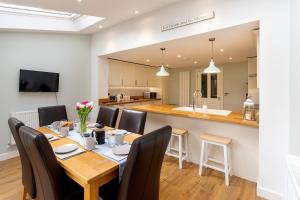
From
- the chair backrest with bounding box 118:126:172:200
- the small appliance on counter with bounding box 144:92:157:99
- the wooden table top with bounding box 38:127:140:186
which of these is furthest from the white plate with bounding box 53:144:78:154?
the small appliance on counter with bounding box 144:92:157:99

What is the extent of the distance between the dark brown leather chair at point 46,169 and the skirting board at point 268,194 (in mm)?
2033

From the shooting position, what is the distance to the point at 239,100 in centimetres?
595

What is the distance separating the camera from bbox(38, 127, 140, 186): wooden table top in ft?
3.79

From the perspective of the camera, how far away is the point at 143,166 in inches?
46.0

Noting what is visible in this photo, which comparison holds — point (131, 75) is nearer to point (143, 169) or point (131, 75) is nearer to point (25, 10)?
point (25, 10)

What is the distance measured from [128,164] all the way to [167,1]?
8.34 ft

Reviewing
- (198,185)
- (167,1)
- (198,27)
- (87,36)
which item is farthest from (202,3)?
(87,36)

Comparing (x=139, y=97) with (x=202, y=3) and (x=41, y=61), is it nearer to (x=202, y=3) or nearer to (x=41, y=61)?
(x=41, y=61)

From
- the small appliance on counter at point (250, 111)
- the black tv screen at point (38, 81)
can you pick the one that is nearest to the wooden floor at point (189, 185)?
the small appliance on counter at point (250, 111)

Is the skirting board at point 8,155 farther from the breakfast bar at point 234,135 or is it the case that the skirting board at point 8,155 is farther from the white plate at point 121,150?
the breakfast bar at point 234,135

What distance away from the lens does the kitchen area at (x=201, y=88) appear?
234 cm

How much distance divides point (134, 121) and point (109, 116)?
22.1 inches

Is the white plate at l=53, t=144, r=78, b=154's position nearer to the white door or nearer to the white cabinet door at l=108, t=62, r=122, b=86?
the white cabinet door at l=108, t=62, r=122, b=86

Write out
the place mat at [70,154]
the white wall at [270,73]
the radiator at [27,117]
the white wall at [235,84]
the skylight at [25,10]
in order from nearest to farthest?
the place mat at [70,154], the white wall at [270,73], the skylight at [25,10], the radiator at [27,117], the white wall at [235,84]
